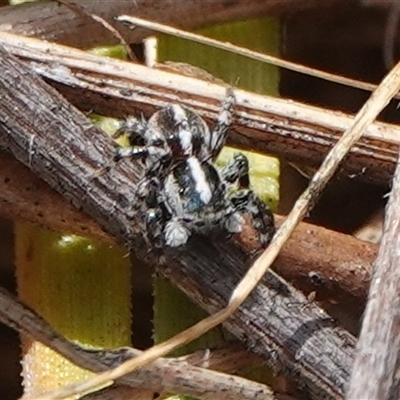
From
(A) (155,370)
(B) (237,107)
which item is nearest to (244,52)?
(B) (237,107)

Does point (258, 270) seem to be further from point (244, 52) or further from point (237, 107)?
point (244, 52)

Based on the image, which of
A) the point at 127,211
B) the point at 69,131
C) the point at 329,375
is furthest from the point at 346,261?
the point at 69,131

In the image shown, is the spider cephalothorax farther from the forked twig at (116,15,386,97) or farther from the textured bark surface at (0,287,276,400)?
the textured bark surface at (0,287,276,400)

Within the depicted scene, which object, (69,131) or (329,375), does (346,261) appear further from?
(69,131)

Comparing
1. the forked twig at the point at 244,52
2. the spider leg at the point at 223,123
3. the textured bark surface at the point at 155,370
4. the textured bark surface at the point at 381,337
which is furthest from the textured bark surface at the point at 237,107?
the textured bark surface at the point at 155,370

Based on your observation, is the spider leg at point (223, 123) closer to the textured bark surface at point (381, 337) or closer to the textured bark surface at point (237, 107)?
the textured bark surface at point (237, 107)

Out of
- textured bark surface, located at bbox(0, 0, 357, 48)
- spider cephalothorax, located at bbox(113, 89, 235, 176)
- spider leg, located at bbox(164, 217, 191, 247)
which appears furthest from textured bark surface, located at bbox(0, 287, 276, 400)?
textured bark surface, located at bbox(0, 0, 357, 48)

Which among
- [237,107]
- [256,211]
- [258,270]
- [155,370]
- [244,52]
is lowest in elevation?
[155,370]
